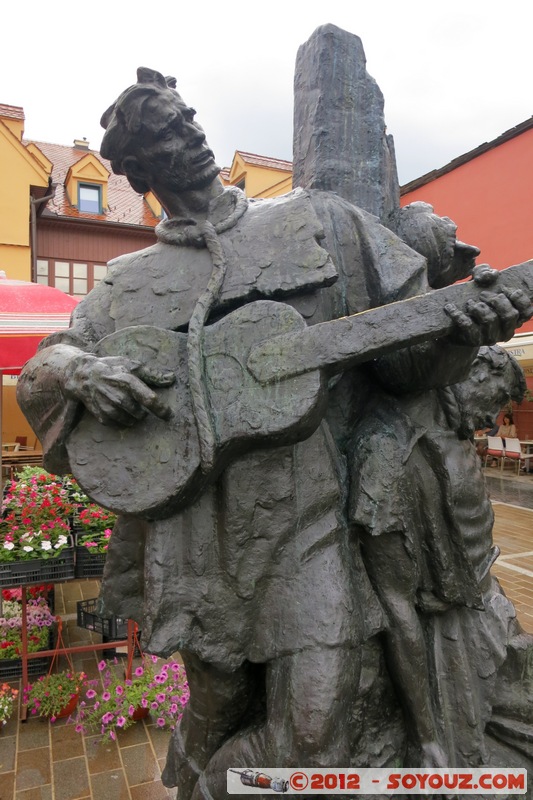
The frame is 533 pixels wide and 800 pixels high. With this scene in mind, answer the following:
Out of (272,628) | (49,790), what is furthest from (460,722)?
(49,790)

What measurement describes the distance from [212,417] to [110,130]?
887mm

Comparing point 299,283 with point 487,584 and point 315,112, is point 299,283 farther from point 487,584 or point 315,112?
point 487,584

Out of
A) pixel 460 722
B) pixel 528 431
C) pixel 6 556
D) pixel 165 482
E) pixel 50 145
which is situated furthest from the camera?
pixel 50 145

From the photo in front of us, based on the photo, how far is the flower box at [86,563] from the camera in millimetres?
4098

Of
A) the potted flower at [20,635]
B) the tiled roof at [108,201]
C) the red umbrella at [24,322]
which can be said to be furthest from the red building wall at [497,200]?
the potted flower at [20,635]

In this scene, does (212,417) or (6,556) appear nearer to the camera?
(212,417)

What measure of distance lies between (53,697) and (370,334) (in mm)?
3526

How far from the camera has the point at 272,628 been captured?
1.55m

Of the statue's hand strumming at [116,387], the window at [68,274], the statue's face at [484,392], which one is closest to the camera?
the statue's hand strumming at [116,387]

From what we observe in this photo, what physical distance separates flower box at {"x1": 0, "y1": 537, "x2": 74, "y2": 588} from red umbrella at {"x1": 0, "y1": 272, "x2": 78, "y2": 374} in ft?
4.63

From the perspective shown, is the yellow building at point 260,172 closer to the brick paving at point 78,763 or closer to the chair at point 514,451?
the chair at point 514,451

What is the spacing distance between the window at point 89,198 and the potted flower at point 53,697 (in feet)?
45.5

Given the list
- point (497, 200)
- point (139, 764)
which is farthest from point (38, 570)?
point (497, 200)

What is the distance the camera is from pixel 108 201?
642 inches
